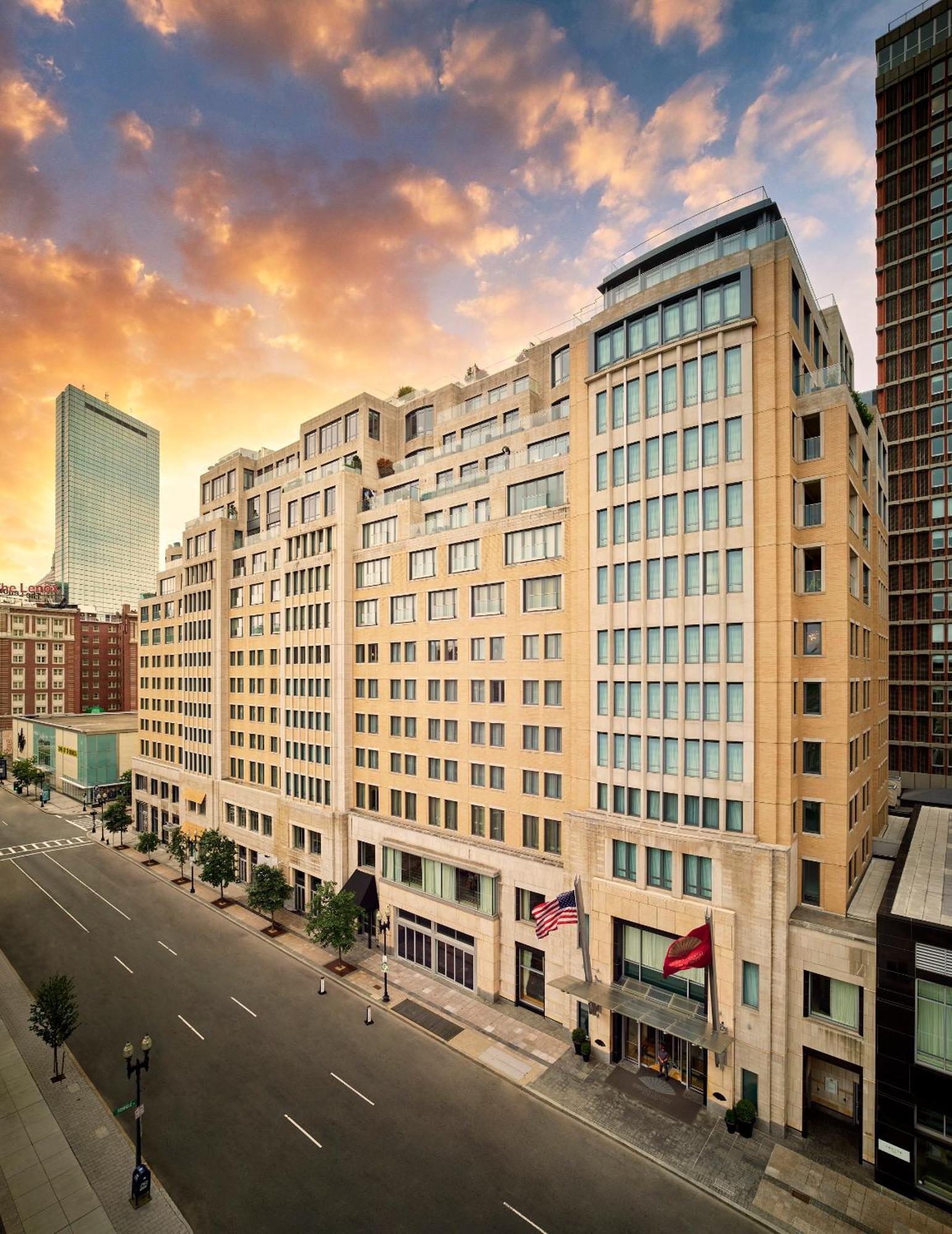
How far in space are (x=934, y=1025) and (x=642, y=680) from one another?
56.1ft

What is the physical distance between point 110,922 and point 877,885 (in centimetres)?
5460

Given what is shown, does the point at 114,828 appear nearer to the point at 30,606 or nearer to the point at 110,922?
the point at 110,922

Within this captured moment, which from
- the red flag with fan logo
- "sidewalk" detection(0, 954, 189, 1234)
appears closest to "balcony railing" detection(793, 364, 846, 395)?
the red flag with fan logo

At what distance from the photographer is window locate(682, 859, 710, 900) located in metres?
27.8

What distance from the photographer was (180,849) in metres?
57.4

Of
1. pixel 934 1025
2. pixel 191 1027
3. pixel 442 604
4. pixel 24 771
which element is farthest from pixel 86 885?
pixel 934 1025

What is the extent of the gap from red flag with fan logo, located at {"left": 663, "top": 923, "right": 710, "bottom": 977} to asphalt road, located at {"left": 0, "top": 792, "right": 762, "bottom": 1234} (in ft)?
24.6

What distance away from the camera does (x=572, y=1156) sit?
963 inches

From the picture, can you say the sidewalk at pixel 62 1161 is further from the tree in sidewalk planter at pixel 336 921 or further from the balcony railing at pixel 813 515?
the balcony railing at pixel 813 515

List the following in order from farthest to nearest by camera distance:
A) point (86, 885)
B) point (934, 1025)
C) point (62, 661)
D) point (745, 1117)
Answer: point (62, 661)
point (86, 885)
point (745, 1117)
point (934, 1025)

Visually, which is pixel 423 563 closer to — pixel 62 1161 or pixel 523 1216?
pixel 523 1216

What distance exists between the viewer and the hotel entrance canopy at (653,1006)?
26.2 metres

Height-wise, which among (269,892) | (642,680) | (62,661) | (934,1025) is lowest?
(269,892)

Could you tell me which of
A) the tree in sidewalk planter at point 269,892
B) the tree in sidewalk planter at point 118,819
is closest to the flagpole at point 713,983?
the tree in sidewalk planter at point 269,892
